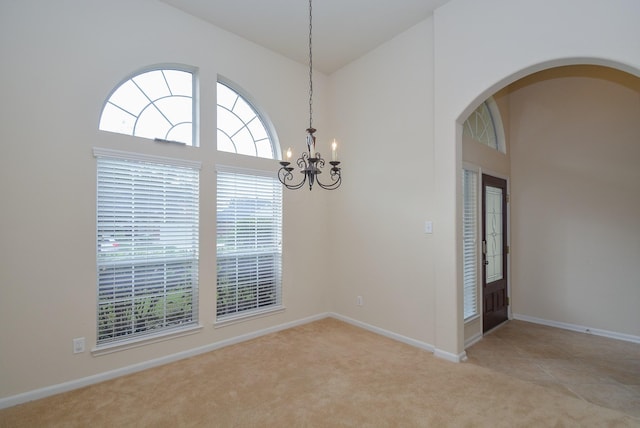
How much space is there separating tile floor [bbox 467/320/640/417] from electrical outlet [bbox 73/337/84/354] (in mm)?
3656

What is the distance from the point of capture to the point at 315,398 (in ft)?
8.13

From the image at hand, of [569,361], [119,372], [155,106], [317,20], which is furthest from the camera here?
[317,20]

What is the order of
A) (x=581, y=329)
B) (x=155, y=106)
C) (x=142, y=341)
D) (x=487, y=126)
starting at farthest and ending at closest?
1. (x=487, y=126)
2. (x=581, y=329)
3. (x=155, y=106)
4. (x=142, y=341)

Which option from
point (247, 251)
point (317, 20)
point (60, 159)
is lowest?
point (247, 251)

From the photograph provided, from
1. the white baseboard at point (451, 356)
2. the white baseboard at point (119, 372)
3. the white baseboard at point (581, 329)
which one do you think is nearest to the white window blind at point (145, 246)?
the white baseboard at point (119, 372)

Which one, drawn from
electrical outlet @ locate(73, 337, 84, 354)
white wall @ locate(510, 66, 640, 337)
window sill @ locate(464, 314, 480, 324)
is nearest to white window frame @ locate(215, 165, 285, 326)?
electrical outlet @ locate(73, 337, 84, 354)

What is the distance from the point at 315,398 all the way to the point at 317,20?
3782 millimetres

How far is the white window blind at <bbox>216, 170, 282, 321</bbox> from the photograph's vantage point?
361 cm

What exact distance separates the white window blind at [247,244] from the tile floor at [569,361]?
2496mm

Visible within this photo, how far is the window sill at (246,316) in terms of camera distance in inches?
139

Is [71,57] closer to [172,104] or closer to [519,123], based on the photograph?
[172,104]

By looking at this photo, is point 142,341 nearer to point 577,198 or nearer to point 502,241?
point 502,241

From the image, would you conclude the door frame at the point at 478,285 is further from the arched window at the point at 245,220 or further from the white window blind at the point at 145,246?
the white window blind at the point at 145,246

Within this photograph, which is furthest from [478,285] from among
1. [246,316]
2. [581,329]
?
[246,316]
